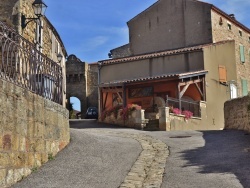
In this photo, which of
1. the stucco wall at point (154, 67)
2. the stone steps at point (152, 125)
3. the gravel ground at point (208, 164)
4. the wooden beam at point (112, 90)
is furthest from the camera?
the stucco wall at point (154, 67)

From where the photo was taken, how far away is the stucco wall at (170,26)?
2990 centimetres

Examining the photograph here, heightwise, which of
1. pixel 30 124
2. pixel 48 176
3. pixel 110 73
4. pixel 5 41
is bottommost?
pixel 48 176

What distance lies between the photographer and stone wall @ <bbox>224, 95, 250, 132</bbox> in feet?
47.6

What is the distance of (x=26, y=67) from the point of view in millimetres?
7930

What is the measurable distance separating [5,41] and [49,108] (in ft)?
6.59

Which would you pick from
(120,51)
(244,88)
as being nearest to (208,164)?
(244,88)

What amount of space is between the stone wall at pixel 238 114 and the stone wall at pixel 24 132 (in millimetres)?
7995

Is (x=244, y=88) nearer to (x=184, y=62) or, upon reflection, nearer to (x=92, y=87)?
(x=184, y=62)

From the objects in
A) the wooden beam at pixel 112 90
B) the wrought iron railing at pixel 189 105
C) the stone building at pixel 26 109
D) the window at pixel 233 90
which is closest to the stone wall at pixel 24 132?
the stone building at pixel 26 109

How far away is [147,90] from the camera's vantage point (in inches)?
965

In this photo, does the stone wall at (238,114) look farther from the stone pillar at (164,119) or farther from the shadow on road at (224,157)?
the stone pillar at (164,119)

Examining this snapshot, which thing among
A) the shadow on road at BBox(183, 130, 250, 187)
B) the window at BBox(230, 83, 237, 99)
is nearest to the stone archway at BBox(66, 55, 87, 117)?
the window at BBox(230, 83, 237, 99)

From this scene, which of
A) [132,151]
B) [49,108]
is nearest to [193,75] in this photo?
[132,151]

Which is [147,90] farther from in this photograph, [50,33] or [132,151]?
[132,151]
